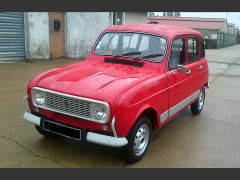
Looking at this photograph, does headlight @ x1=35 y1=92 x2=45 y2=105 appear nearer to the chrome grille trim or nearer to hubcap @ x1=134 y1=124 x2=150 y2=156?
the chrome grille trim

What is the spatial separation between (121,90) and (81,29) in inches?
480

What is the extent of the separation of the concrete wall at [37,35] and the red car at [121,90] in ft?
27.8

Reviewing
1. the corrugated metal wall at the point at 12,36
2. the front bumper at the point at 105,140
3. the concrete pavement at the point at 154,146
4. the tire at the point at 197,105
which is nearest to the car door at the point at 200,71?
the tire at the point at 197,105

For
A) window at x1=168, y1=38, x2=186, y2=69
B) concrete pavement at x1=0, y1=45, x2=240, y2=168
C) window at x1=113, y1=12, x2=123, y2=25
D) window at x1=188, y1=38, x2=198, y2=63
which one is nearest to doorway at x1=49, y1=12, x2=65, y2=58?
window at x1=113, y1=12, x2=123, y2=25

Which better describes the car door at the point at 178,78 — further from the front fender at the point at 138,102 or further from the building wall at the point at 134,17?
the building wall at the point at 134,17

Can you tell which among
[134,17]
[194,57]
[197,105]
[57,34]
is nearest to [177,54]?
[194,57]

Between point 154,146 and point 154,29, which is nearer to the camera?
point 154,146

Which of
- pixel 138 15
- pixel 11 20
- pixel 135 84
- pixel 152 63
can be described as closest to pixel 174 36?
pixel 152 63

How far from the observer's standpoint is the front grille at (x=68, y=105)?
166 inches

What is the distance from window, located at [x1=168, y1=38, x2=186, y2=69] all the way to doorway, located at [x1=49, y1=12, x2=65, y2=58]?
9.78 m

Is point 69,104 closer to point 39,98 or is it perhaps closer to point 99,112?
point 99,112

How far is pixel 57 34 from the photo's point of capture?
14922mm

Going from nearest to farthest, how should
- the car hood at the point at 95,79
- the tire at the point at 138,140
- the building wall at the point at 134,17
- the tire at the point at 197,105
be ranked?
the car hood at the point at 95,79
the tire at the point at 138,140
the tire at the point at 197,105
the building wall at the point at 134,17

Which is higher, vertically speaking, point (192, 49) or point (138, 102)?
point (192, 49)
